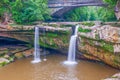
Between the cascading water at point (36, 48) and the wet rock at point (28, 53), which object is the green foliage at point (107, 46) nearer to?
the cascading water at point (36, 48)

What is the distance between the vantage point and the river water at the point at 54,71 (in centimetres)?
2022

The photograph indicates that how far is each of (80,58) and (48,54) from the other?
3.88 meters

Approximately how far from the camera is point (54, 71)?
21.5 m

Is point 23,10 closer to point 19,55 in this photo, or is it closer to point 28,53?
point 28,53

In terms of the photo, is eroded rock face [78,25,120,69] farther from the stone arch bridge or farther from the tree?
the tree

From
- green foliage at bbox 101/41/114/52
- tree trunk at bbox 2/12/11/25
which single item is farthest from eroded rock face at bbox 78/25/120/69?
tree trunk at bbox 2/12/11/25

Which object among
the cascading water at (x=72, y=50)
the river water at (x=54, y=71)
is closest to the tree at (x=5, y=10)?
the river water at (x=54, y=71)

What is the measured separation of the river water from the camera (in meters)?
20.2

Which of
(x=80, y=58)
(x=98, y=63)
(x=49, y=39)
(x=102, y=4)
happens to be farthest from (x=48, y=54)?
(x=102, y=4)

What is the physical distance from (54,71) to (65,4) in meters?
9.90

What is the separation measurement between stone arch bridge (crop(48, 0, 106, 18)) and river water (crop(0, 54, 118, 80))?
7003 mm

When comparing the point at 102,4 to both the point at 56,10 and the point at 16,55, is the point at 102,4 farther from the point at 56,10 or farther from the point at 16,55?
the point at 16,55

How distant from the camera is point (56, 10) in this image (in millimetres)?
29703

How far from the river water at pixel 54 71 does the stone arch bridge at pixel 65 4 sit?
23.0 feet
